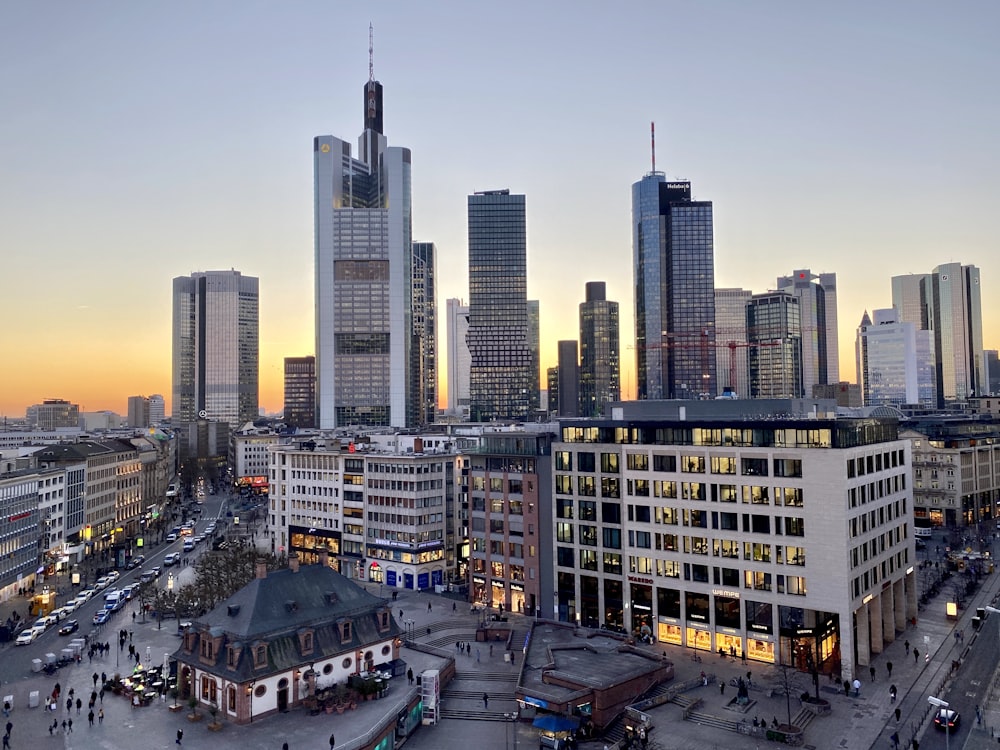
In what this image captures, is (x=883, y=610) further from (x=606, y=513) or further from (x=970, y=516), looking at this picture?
(x=970, y=516)

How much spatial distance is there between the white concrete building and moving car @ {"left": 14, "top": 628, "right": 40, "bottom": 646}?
218 ft

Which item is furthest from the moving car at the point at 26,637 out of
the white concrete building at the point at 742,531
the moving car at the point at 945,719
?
the moving car at the point at 945,719

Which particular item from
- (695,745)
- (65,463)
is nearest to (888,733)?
(695,745)

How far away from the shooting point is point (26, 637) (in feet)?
301

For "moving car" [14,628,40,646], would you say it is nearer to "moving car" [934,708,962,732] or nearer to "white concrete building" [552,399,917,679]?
"white concrete building" [552,399,917,679]

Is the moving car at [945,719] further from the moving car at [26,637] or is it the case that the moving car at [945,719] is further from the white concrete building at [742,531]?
the moving car at [26,637]

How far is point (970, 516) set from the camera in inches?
6280

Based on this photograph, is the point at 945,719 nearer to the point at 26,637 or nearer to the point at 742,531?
the point at 742,531

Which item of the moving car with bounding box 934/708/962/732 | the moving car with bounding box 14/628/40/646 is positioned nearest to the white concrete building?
the moving car with bounding box 934/708/962/732

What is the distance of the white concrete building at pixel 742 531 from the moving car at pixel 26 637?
6642 cm

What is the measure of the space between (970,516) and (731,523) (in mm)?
109974

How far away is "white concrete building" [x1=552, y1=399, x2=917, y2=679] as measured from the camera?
7606cm

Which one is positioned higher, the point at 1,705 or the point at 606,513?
the point at 606,513

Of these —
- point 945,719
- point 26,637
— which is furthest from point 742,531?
point 26,637
